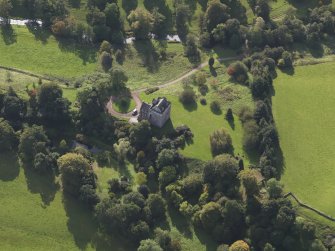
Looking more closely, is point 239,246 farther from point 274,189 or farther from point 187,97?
point 187,97

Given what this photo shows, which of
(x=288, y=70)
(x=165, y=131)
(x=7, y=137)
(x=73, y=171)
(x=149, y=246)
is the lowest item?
(x=149, y=246)

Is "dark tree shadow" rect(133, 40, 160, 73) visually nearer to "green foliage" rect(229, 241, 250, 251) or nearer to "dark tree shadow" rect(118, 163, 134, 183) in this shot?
"dark tree shadow" rect(118, 163, 134, 183)

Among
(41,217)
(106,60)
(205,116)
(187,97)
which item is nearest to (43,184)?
(41,217)

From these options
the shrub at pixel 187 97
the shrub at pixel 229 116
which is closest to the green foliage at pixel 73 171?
the shrub at pixel 187 97

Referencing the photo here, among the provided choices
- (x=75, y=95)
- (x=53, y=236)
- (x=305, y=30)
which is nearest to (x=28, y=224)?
(x=53, y=236)

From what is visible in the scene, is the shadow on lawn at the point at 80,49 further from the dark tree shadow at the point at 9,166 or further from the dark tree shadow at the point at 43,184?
the dark tree shadow at the point at 43,184

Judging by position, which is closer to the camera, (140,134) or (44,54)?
(140,134)
